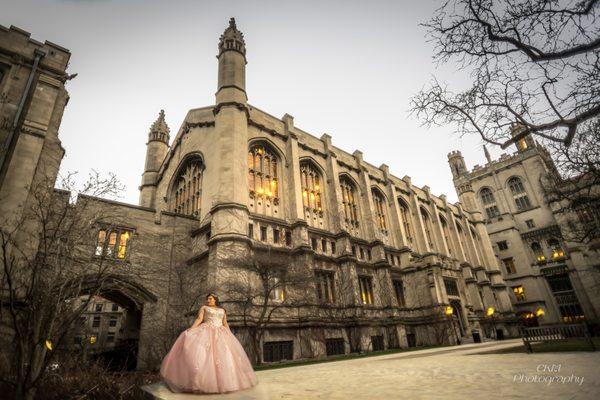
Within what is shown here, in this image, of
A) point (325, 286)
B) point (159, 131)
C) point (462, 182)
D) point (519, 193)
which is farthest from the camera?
point (462, 182)

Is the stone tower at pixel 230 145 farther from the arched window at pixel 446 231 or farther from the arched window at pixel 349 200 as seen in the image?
the arched window at pixel 446 231

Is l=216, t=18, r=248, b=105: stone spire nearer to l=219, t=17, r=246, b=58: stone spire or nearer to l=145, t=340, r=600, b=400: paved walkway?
l=219, t=17, r=246, b=58: stone spire

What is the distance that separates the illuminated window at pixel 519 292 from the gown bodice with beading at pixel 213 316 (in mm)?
50344

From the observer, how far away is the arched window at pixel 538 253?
4328 cm

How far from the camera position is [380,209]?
33.7m

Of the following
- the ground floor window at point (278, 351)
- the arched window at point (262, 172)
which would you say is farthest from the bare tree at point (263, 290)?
the arched window at point (262, 172)

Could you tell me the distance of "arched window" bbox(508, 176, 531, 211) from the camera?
159ft

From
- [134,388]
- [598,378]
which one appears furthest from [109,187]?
[598,378]

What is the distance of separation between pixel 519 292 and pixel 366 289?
106 feet

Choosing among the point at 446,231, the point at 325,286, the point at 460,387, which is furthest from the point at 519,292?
the point at 460,387

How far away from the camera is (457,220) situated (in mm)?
44844

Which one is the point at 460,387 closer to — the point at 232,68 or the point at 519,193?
the point at 232,68

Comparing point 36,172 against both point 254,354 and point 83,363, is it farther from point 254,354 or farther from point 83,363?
point 254,354

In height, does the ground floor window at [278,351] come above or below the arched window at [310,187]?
below
